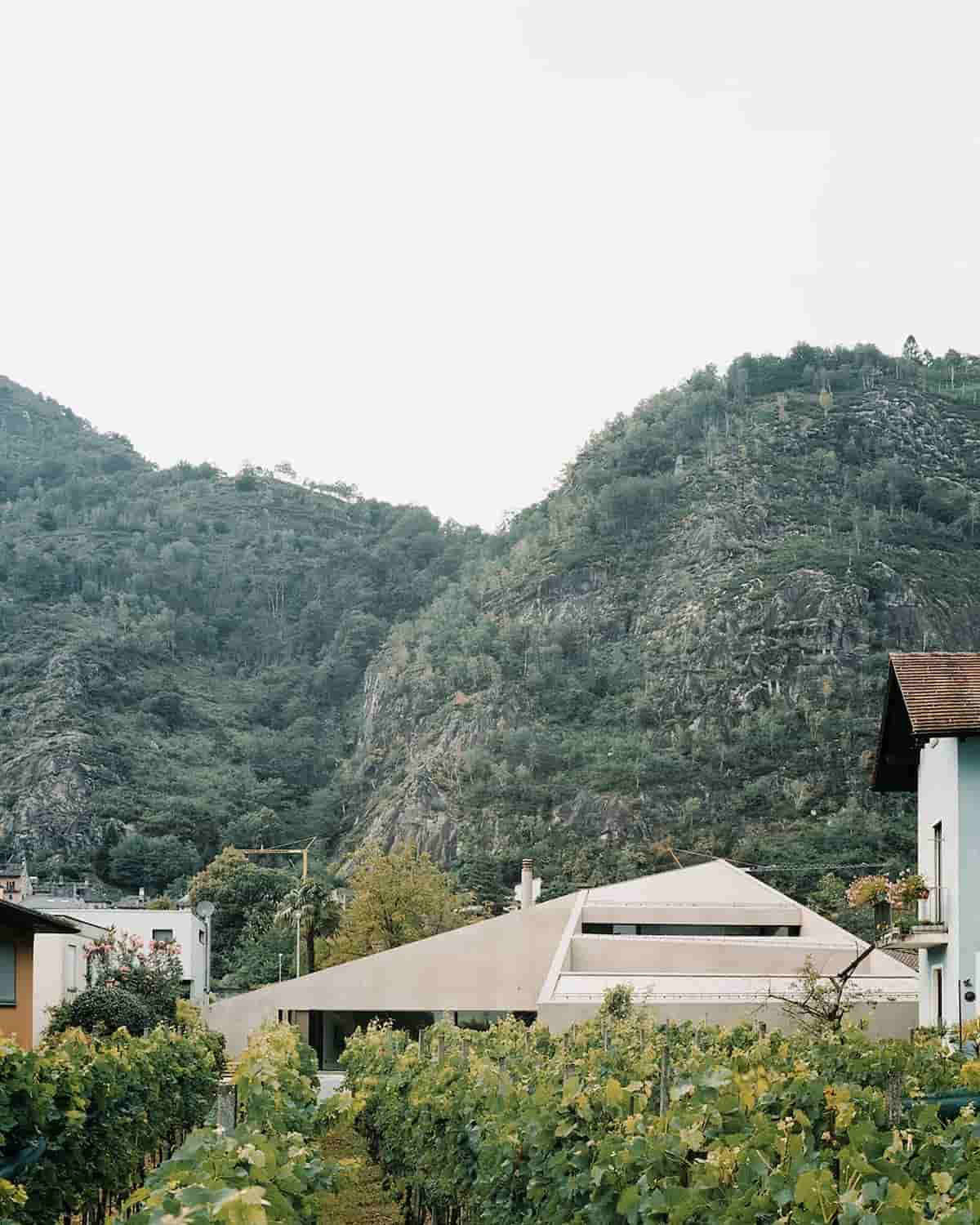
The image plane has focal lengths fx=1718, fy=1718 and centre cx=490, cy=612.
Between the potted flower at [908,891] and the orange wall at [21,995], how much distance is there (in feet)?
41.8

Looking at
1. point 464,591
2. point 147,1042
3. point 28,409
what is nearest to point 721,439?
point 464,591

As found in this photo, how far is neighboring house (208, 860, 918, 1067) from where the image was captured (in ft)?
142

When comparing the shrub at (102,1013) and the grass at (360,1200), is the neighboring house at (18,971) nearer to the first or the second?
the grass at (360,1200)

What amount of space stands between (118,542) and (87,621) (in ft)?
57.9

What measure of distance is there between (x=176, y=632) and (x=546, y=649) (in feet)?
113

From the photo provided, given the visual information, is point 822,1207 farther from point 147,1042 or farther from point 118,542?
point 118,542

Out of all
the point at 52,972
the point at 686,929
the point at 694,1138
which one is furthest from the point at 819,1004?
the point at 686,929

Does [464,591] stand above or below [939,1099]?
above

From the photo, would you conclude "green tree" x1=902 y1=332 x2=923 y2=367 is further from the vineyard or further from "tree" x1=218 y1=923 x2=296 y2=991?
the vineyard

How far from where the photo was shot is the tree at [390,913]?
218ft

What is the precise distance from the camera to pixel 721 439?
12338cm

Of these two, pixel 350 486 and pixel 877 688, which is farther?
pixel 350 486

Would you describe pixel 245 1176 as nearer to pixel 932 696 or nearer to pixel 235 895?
pixel 932 696

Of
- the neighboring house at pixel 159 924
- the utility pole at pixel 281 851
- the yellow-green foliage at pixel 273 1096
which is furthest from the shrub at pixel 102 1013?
the utility pole at pixel 281 851
